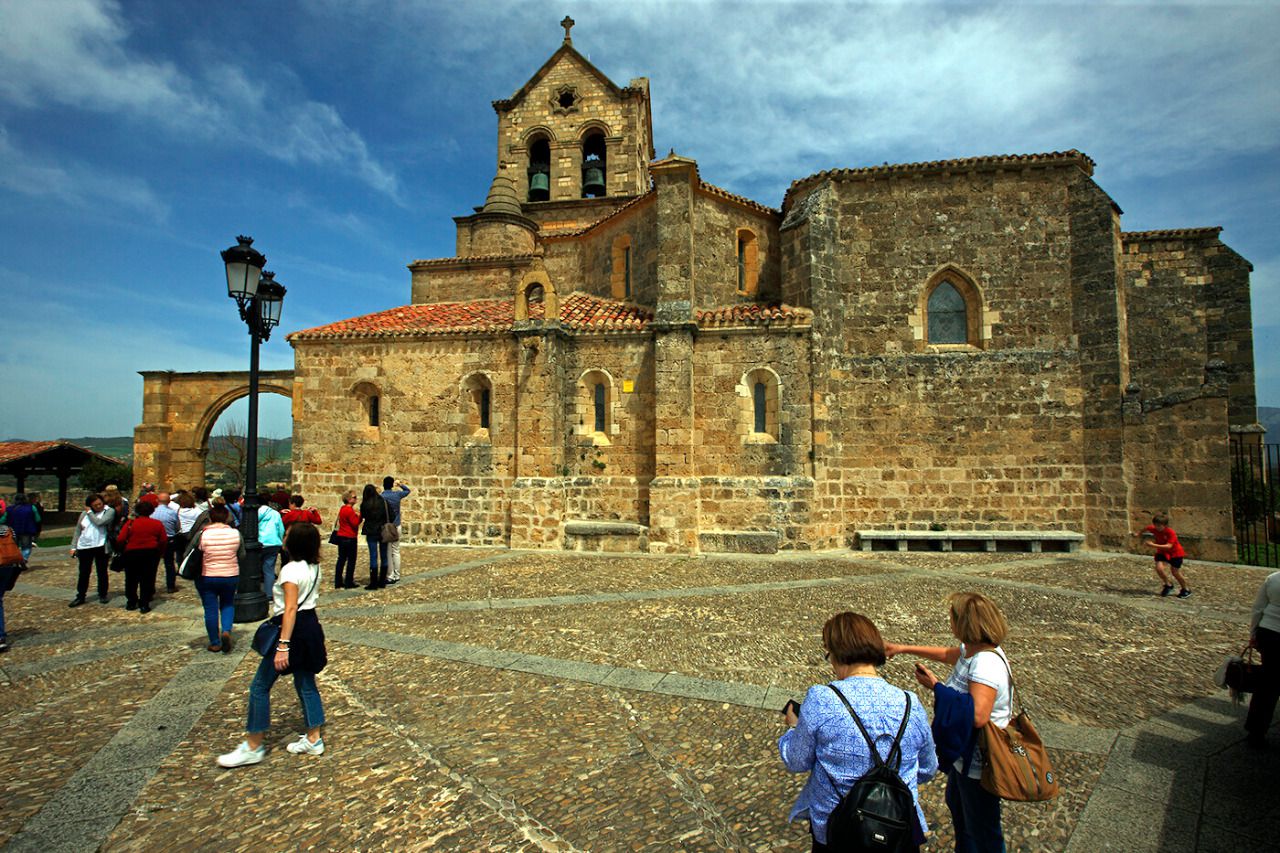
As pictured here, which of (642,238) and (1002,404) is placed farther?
(642,238)

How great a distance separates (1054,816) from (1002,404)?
11967mm

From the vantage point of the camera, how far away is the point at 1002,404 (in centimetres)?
1341

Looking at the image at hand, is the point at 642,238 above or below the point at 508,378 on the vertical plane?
above

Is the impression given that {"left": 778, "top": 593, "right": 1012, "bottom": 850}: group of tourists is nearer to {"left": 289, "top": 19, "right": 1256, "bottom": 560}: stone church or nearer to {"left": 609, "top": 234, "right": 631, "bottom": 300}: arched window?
{"left": 289, "top": 19, "right": 1256, "bottom": 560}: stone church

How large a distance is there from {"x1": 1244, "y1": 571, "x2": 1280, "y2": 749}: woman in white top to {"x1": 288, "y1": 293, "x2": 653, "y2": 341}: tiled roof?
10846 millimetres

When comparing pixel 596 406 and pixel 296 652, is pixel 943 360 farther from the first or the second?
pixel 296 652

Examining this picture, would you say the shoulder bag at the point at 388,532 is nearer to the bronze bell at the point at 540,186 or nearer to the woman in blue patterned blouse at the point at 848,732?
the woman in blue patterned blouse at the point at 848,732

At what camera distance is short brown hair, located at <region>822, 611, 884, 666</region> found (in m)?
2.12

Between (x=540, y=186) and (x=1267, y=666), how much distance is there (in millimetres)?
22019

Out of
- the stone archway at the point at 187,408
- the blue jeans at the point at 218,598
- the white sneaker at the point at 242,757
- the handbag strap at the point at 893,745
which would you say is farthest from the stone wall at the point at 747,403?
the stone archway at the point at 187,408

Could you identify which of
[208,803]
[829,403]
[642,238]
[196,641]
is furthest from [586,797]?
[642,238]

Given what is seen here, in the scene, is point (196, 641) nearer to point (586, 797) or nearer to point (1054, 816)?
point (586, 797)

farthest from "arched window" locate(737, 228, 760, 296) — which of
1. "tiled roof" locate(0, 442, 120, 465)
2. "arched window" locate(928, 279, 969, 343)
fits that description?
"tiled roof" locate(0, 442, 120, 465)

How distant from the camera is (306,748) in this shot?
13.5 feet
